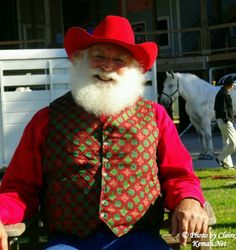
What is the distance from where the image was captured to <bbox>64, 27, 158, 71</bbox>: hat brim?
10.8 ft

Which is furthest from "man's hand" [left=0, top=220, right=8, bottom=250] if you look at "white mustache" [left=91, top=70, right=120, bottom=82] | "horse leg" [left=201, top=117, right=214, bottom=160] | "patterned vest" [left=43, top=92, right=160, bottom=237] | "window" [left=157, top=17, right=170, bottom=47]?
"window" [left=157, top=17, right=170, bottom=47]

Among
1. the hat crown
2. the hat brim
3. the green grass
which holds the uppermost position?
the hat crown

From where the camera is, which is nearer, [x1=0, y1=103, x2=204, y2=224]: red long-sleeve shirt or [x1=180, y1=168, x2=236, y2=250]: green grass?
[x1=0, y1=103, x2=204, y2=224]: red long-sleeve shirt

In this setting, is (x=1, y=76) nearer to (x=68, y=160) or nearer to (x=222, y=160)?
(x=222, y=160)

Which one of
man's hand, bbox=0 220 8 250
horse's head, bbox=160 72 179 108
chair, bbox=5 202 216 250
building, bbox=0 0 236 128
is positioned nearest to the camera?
man's hand, bbox=0 220 8 250

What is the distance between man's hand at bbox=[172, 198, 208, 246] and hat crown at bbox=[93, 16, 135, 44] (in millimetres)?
911

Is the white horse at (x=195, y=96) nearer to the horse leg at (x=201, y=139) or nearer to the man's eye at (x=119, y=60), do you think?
the horse leg at (x=201, y=139)

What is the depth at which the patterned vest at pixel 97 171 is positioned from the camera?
3111 millimetres

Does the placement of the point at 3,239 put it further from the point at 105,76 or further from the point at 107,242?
the point at 105,76

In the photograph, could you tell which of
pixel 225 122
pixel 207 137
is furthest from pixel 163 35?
pixel 225 122

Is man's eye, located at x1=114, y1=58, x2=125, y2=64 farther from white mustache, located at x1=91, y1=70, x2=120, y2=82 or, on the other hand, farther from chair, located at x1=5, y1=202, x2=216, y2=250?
chair, located at x1=5, y1=202, x2=216, y2=250

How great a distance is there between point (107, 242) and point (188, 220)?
0.41 metres

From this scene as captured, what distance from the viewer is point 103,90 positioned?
3316mm

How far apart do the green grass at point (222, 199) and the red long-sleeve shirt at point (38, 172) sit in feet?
7.00
